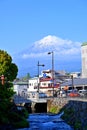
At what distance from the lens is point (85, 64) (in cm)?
15375

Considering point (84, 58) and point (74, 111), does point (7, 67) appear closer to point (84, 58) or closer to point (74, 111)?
point (74, 111)

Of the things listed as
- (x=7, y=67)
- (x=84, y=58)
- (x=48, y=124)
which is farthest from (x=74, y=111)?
(x=84, y=58)

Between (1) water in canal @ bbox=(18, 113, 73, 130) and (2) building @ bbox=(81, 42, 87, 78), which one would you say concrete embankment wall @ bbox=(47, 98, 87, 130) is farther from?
(2) building @ bbox=(81, 42, 87, 78)

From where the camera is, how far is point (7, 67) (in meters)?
80.8

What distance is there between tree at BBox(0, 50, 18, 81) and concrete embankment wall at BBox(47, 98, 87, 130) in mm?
11017

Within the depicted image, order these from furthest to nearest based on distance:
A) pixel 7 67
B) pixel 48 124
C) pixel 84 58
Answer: pixel 84 58
pixel 7 67
pixel 48 124

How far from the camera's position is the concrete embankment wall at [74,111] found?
Answer: 2019 inches

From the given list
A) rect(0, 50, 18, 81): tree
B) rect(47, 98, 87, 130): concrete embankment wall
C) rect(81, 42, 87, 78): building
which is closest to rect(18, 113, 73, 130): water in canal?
rect(47, 98, 87, 130): concrete embankment wall

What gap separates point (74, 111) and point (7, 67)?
25.1m

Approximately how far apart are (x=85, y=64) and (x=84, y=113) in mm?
102336

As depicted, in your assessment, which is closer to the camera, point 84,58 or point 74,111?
point 74,111

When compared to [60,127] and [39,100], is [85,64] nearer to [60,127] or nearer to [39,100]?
[39,100]

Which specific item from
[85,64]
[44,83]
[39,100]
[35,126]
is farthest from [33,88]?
[35,126]

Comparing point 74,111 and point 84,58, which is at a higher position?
point 84,58
